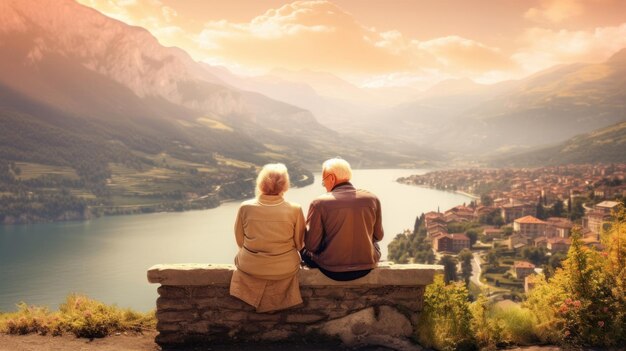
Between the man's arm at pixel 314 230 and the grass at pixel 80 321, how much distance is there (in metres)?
Answer: 2.42

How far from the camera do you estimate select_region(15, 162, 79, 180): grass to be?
111 metres

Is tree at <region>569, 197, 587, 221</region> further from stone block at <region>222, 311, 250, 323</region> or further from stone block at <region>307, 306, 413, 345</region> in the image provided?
stone block at <region>222, 311, 250, 323</region>

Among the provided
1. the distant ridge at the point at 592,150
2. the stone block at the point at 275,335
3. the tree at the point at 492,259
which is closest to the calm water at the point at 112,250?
the tree at the point at 492,259

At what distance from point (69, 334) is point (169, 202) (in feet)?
328

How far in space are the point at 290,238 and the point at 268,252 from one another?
0.86ft

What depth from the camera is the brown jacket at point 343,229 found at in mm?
4980

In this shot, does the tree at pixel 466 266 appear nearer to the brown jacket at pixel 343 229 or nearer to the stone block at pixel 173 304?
the brown jacket at pixel 343 229

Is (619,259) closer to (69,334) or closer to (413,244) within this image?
(69,334)

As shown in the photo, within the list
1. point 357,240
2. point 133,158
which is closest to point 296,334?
point 357,240

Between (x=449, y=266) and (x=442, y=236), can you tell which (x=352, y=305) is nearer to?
(x=449, y=266)

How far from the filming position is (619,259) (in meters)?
5.83

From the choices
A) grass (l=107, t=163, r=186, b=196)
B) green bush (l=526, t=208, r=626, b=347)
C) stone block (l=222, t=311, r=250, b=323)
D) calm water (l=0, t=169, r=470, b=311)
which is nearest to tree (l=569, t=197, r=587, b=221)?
calm water (l=0, t=169, r=470, b=311)

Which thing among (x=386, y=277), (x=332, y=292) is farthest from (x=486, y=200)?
(x=332, y=292)

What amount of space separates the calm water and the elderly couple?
35388 millimetres
